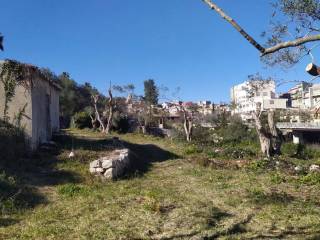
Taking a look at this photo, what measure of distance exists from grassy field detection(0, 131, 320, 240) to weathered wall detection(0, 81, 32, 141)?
4.35 feet

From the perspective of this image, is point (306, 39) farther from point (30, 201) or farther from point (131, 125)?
point (131, 125)

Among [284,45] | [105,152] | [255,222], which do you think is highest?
[284,45]

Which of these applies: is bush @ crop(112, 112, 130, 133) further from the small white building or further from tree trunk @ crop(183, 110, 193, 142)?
the small white building

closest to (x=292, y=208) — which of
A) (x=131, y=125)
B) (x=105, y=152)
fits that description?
(x=105, y=152)

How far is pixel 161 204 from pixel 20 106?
919cm

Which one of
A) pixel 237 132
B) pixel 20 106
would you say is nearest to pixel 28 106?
pixel 20 106

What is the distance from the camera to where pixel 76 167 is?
51.0 ft

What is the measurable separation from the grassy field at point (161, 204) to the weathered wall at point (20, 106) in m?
1.33

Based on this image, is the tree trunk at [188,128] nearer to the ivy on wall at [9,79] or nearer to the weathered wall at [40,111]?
the weathered wall at [40,111]

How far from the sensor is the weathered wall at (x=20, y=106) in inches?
680

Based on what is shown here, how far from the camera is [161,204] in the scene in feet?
35.2

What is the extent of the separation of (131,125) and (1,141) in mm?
29661

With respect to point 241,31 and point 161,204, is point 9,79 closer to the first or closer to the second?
point 161,204

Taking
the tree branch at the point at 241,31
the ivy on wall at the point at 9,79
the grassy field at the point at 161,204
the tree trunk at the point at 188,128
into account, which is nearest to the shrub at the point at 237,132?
the tree trunk at the point at 188,128
